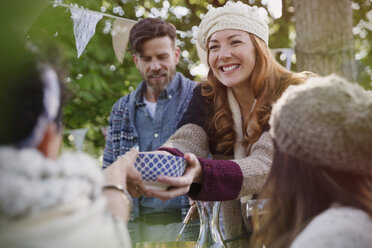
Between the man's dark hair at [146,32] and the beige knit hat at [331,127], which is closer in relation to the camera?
the beige knit hat at [331,127]

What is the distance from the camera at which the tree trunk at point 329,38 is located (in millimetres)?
3332

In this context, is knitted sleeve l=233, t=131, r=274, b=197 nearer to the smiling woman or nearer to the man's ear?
the smiling woman

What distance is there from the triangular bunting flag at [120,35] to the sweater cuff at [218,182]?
2.19 m

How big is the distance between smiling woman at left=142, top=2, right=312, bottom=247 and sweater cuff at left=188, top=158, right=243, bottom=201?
4.7 inches

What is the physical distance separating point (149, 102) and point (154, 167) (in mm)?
1702

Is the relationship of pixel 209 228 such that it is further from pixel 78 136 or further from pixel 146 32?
pixel 78 136

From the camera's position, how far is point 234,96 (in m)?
1.86

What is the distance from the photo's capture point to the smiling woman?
5.41 feet

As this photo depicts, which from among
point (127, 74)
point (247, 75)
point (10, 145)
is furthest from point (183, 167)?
point (127, 74)

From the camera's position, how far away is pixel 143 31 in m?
2.78

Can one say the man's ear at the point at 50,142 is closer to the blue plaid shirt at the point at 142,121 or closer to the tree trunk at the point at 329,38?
the blue plaid shirt at the point at 142,121

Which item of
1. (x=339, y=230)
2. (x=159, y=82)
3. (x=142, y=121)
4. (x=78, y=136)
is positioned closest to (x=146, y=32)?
(x=159, y=82)

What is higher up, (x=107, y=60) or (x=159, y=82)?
(x=107, y=60)

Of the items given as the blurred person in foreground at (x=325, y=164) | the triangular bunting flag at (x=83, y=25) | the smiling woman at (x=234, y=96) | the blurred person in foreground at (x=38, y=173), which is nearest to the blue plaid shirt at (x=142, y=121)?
the triangular bunting flag at (x=83, y=25)
